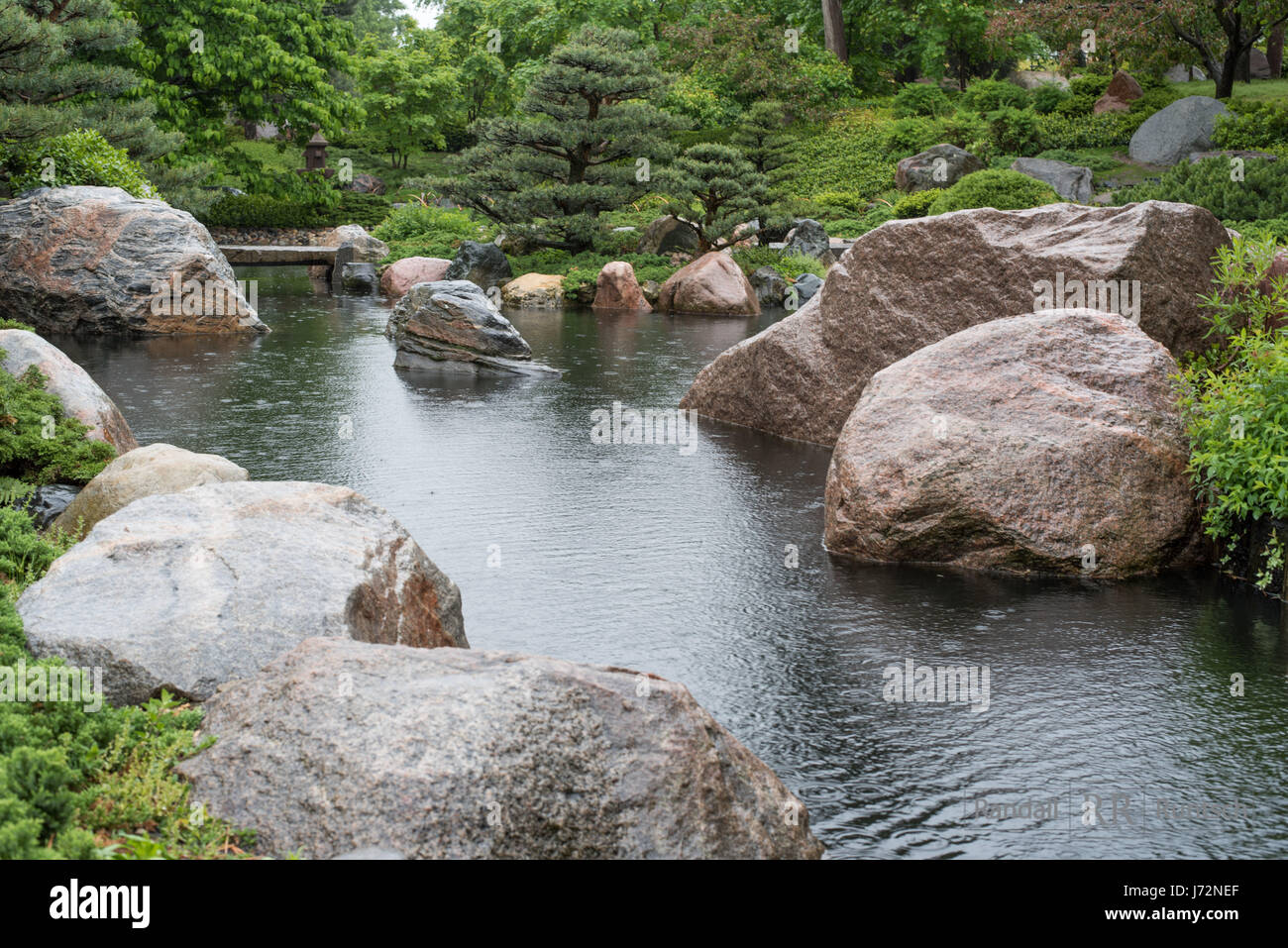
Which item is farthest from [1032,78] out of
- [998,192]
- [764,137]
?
[998,192]

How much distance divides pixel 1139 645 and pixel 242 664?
181 inches

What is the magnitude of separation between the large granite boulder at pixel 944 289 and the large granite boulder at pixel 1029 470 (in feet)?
6.14

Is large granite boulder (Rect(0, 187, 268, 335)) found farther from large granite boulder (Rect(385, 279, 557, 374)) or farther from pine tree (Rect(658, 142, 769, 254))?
pine tree (Rect(658, 142, 769, 254))

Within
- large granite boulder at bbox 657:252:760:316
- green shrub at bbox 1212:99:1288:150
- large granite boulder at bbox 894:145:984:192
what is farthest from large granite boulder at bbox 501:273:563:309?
green shrub at bbox 1212:99:1288:150

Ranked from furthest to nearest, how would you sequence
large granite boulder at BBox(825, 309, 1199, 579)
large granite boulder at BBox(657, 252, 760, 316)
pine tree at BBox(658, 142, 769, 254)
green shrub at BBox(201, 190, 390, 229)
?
green shrub at BBox(201, 190, 390, 229)
pine tree at BBox(658, 142, 769, 254)
large granite boulder at BBox(657, 252, 760, 316)
large granite boulder at BBox(825, 309, 1199, 579)

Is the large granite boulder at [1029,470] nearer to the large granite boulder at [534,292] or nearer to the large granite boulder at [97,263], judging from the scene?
the large granite boulder at [97,263]

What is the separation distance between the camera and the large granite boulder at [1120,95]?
35625mm

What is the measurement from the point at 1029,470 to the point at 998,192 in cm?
1927

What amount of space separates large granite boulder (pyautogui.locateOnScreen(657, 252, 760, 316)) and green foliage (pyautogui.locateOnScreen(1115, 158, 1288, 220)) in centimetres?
760

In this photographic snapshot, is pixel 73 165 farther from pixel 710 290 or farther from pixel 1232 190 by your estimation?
pixel 1232 190

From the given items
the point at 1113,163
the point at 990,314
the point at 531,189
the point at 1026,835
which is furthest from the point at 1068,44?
the point at 1026,835

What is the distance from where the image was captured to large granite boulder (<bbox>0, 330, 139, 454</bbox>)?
8.73 m
